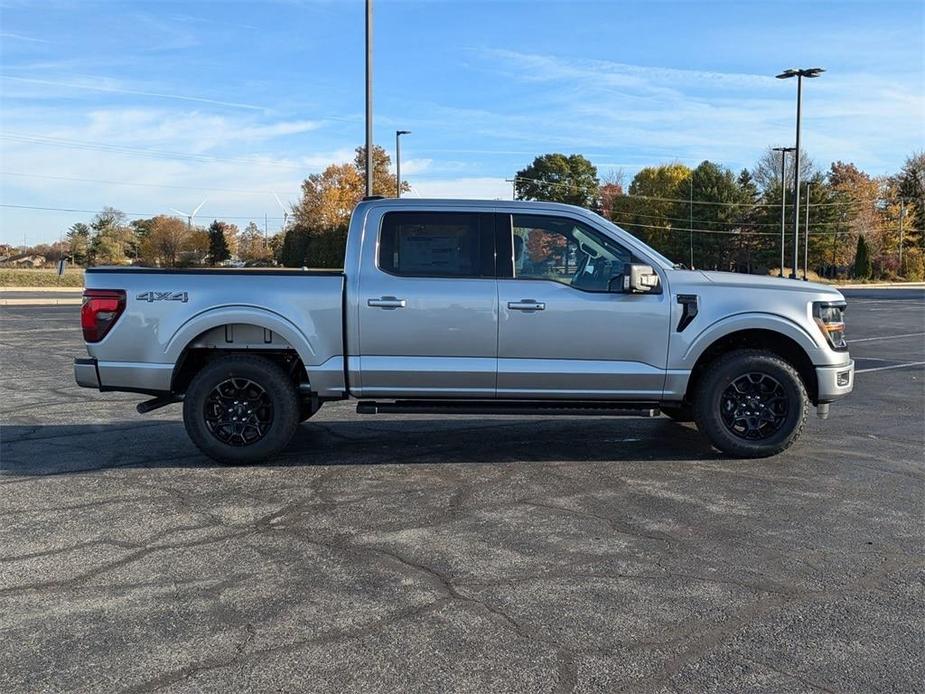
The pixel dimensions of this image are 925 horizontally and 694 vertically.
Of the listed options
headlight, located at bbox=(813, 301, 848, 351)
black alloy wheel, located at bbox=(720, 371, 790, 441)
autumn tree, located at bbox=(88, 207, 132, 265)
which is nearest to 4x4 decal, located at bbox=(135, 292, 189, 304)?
black alloy wheel, located at bbox=(720, 371, 790, 441)

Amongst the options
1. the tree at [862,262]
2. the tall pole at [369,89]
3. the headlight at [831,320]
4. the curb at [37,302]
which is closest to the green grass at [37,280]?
the curb at [37,302]

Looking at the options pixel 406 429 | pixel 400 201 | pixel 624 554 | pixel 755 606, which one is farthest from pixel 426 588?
pixel 406 429

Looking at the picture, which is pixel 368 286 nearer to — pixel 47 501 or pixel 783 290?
pixel 47 501

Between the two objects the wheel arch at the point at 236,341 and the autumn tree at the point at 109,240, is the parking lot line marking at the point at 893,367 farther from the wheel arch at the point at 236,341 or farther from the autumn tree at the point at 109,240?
the autumn tree at the point at 109,240

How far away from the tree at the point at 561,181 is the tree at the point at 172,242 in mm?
37136

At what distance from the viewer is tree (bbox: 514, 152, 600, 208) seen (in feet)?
303

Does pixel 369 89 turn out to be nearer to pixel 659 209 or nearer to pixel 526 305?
pixel 526 305

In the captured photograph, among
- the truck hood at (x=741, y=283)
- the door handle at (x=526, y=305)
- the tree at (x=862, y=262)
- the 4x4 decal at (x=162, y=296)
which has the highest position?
the tree at (x=862, y=262)

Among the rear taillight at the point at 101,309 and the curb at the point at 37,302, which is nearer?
the rear taillight at the point at 101,309

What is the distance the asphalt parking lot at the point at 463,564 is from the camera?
3199mm

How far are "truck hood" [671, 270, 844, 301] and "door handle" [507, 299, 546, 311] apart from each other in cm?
110

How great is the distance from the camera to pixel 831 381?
6.46 meters

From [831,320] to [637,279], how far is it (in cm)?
178

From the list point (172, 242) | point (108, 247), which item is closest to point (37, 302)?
point (172, 242)
